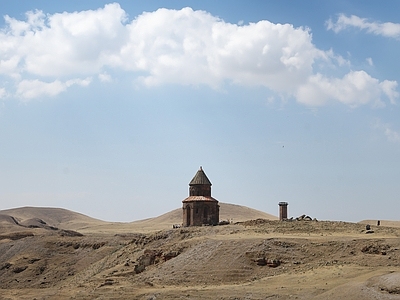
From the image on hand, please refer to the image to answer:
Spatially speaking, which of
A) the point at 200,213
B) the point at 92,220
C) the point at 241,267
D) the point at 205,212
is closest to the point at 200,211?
the point at 200,213

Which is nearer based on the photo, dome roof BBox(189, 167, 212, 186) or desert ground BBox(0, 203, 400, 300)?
desert ground BBox(0, 203, 400, 300)

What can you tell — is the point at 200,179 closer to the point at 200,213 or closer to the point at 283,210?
the point at 200,213

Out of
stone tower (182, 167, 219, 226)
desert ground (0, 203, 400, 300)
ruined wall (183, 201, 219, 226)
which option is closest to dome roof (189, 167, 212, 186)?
stone tower (182, 167, 219, 226)

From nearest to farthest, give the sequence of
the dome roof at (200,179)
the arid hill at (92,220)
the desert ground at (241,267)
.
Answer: the desert ground at (241,267)
the dome roof at (200,179)
the arid hill at (92,220)

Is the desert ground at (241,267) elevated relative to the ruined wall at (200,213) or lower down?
lower down

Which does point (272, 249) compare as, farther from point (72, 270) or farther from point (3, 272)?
point (3, 272)

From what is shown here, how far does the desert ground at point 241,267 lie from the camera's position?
2584 cm

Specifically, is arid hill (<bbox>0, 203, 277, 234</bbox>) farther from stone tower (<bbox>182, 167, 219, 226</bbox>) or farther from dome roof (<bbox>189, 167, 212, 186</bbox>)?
stone tower (<bbox>182, 167, 219, 226</bbox>)

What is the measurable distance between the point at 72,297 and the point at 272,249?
11.7 metres

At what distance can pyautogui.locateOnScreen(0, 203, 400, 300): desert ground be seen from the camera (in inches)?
1017

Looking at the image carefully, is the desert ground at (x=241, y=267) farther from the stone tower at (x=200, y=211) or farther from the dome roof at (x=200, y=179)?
the dome roof at (x=200, y=179)

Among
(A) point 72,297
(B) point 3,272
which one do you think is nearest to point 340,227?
(A) point 72,297

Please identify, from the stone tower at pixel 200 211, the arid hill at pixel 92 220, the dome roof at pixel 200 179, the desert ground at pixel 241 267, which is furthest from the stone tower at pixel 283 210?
the arid hill at pixel 92 220

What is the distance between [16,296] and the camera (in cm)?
3516
